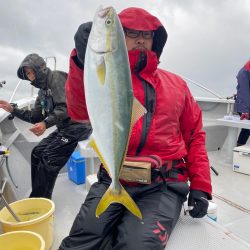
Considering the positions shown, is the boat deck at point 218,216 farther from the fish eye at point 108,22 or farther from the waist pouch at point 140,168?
the fish eye at point 108,22

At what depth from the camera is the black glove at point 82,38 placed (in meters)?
1.93

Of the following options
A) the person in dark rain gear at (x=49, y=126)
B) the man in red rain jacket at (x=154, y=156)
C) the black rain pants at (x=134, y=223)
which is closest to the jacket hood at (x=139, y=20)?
the man in red rain jacket at (x=154, y=156)

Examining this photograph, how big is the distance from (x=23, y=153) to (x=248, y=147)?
4134mm

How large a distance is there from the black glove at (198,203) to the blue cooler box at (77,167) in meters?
2.22

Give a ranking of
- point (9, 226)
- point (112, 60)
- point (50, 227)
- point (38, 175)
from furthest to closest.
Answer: point (38, 175) → point (50, 227) → point (9, 226) → point (112, 60)

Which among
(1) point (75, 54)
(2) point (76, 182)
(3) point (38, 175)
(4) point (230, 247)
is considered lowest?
(2) point (76, 182)

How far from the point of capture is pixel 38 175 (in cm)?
369

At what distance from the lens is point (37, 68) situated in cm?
390

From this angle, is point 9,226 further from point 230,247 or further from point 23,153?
point 23,153

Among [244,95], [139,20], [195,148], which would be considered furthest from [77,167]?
[244,95]

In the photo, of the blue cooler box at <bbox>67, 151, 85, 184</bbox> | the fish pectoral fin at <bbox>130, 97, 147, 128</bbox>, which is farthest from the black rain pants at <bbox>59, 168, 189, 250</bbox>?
the blue cooler box at <bbox>67, 151, 85, 184</bbox>

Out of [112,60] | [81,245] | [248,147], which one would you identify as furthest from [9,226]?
[248,147]

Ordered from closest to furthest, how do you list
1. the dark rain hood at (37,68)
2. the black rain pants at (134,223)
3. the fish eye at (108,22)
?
the fish eye at (108,22) < the black rain pants at (134,223) < the dark rain hood at (37,68)

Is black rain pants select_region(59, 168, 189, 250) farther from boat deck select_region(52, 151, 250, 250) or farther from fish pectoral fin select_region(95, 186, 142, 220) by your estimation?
fish pectoral fin select_region(95, 186, 142, 220)
